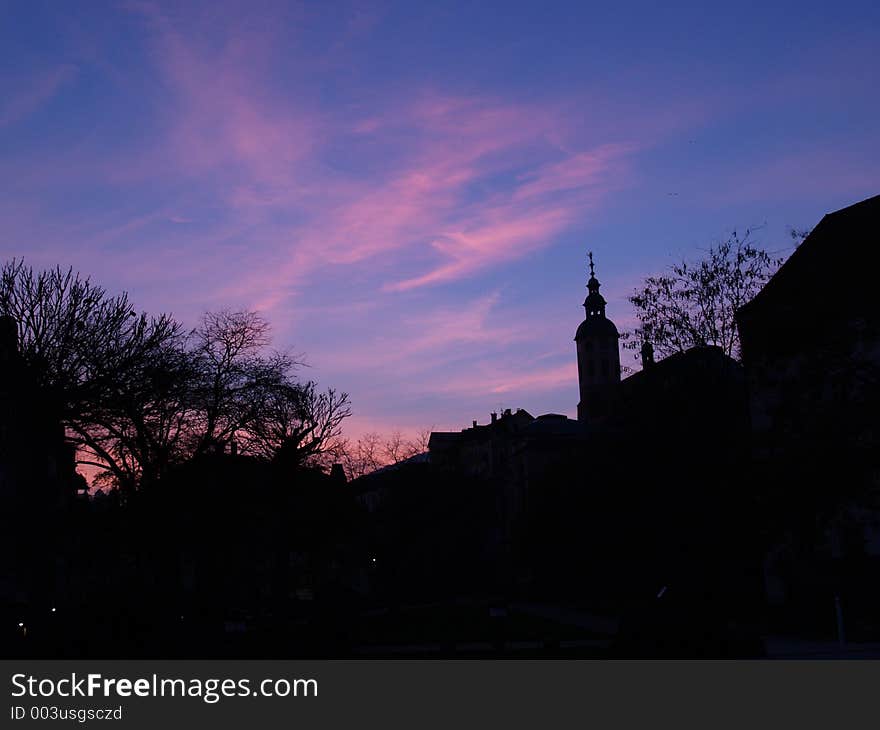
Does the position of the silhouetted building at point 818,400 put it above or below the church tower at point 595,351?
below

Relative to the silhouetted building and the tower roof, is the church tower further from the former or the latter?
the silhouetted building

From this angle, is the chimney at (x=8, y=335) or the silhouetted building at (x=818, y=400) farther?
the chimney at (x=8, y=335)

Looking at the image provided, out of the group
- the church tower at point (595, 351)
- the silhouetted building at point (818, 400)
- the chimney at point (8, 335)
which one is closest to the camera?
the silhouetted building at point (818, 400)

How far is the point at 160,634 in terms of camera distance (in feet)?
89.8

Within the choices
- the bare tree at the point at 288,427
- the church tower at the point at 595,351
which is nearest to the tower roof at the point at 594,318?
the church tower at the point at 595,351

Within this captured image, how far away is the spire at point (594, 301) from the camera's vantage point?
6491 inches

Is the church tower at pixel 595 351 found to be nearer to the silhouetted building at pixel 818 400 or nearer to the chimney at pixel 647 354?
the chimney at pixel 647 354

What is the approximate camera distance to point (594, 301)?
166 m

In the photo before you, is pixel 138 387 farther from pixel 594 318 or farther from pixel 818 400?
pixel 594 318

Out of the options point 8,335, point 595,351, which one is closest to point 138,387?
point 8,335

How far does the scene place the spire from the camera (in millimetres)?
164875

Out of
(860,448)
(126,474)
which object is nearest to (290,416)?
(126,474)

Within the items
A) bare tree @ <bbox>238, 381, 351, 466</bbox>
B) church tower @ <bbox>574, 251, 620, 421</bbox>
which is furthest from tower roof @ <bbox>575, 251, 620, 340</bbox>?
bare tree @ <bbox>238, 381, 351, 466</bbox>

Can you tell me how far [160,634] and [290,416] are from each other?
59.5ft
